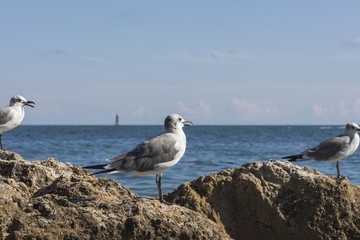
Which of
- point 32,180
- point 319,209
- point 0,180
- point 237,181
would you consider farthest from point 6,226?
point 319,209

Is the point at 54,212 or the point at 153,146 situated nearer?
the point at 54,212

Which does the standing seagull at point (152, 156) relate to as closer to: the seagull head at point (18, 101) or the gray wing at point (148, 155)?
the gray wing at point (148, 155)

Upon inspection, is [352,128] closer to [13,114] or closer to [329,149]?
[329,149]

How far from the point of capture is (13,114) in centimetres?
1230

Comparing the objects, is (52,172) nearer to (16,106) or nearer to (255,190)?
(255,190)

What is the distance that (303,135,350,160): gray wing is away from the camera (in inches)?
354

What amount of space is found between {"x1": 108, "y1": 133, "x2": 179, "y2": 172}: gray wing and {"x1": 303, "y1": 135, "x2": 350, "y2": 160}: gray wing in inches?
117

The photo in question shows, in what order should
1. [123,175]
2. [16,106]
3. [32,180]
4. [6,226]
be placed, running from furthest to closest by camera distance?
[123,175], [16,106], [32,180], [6,226]

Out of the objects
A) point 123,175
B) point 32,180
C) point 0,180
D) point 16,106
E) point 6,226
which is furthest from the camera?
point 123,175

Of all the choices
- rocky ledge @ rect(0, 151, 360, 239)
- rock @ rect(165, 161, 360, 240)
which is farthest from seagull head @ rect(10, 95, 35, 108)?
rock @ rect(165, 161, 360, 240)

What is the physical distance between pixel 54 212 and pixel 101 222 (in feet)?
1.17

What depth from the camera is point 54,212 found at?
193 inches

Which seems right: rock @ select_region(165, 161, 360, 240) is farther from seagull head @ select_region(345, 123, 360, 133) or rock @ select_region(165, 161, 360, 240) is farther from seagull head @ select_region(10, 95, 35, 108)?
seagull head @ select_region(10, 95, 35, 108)

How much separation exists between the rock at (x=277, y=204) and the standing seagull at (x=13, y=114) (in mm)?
6472
